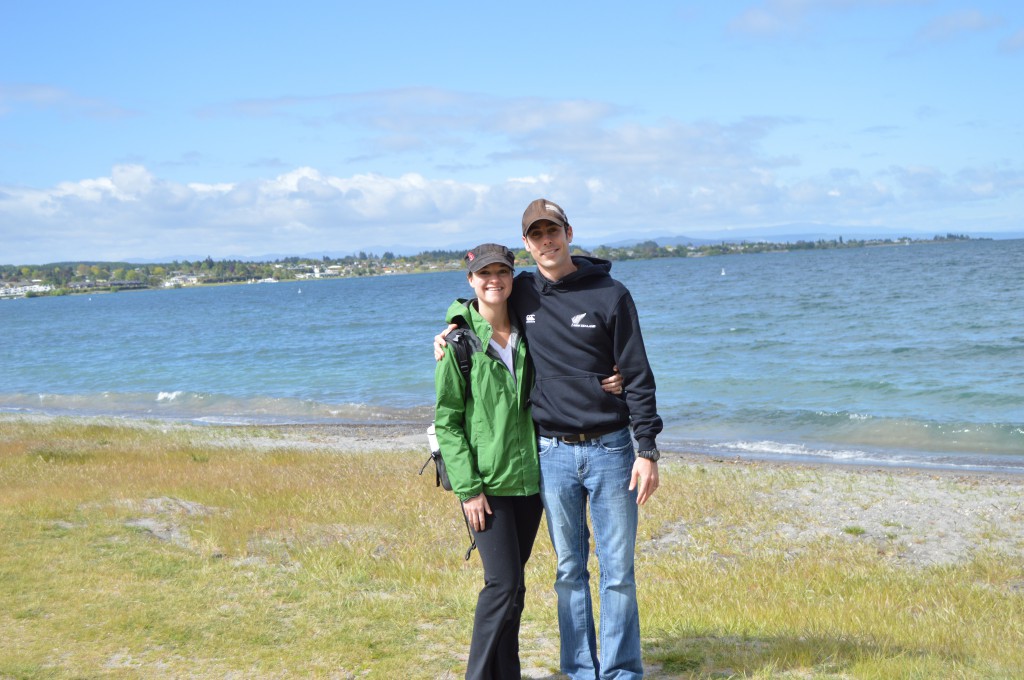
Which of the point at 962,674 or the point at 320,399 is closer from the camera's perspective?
the point at 962,674

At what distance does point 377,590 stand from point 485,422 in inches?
125

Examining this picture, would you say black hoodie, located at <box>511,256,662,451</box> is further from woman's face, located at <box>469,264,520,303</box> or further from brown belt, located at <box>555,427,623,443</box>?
woman's face, located at <box>469,264,520,303</box>

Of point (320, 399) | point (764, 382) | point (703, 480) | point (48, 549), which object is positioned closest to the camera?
point (48, 549)

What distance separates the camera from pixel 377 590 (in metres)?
6.93

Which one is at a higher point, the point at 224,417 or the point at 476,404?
the point at 476,404

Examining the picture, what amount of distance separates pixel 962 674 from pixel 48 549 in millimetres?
7263

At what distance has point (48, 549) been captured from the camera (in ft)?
25.6

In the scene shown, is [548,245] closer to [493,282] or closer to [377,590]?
[493,282]

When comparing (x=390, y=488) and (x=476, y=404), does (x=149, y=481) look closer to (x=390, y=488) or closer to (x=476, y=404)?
(x=390, y=488)

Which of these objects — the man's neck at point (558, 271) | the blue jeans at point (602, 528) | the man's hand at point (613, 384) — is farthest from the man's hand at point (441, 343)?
the man's hand at point (613, 384)

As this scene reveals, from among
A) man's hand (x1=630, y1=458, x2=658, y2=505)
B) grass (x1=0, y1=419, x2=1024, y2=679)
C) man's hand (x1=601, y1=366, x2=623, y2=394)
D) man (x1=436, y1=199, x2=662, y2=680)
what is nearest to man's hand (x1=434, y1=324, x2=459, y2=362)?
man (x1=436, y1=199, x2=662, y2=680)

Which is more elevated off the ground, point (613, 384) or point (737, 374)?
point (613, 384)

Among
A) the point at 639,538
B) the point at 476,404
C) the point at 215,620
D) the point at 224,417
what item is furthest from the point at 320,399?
the point at 476,404

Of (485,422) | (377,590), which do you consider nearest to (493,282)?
(485,422)
